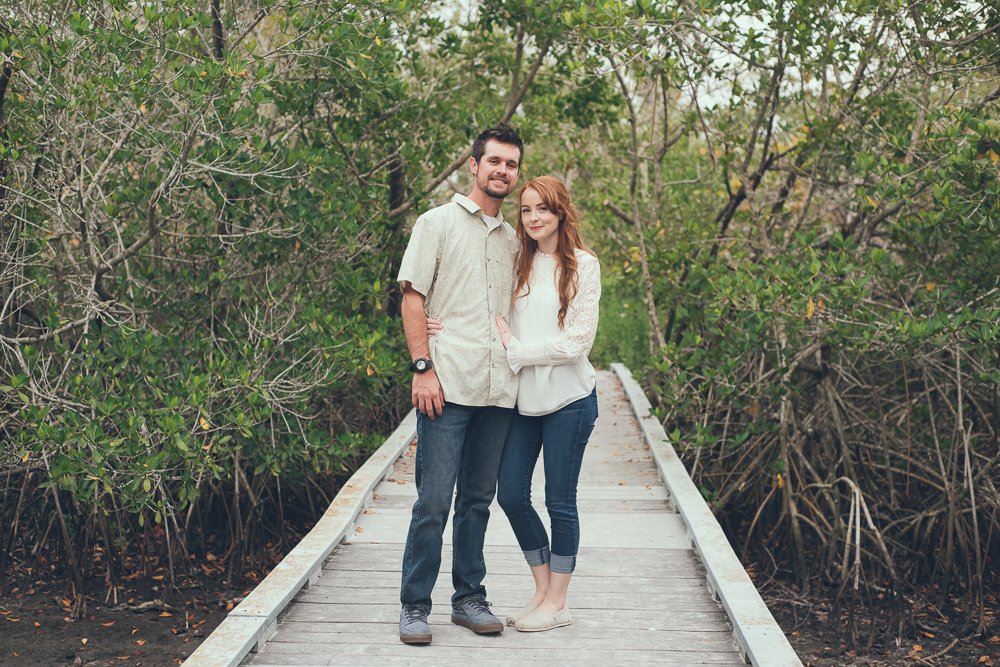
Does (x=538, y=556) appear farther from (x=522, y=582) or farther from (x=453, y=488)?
(x=522, y=582)

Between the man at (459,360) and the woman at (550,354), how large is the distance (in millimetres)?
52

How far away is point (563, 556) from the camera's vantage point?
2.73 meters

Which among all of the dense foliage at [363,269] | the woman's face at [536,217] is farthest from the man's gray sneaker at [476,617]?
the dense foliage at [363,269]

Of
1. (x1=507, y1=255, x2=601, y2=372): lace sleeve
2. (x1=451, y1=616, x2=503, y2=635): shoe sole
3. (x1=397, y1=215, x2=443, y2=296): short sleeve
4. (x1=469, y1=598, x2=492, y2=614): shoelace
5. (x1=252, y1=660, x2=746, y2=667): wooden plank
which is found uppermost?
(x1=397, y1=215, x2=443, y2=296): short sleeve

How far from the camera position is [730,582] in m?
3.02

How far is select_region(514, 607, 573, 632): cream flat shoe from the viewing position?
2.75 m

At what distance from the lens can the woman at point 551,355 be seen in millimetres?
2580

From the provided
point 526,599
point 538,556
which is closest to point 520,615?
point 538,556

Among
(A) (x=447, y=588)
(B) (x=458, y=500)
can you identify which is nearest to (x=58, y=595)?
(A) (x=447, y=588)

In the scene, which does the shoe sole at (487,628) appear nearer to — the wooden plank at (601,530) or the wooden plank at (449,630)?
the wooden plank at (449,630)

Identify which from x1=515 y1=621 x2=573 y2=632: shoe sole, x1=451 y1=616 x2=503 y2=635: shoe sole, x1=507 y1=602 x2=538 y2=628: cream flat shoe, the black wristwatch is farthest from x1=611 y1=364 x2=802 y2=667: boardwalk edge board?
the black wristwatch

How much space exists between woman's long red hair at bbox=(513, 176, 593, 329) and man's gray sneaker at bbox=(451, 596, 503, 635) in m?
0.96

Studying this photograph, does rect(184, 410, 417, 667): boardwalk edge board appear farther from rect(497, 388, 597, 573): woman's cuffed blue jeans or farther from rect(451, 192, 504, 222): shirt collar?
rect(451, 192, 504, 222): shirt collar

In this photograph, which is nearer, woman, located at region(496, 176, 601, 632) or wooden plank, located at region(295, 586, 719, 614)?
woman, located at region(496, 176, 601, 632)
